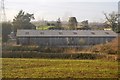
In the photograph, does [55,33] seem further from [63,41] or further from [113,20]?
[113,20]

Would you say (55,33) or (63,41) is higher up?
(55,33)

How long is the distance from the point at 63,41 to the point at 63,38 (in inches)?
17.7

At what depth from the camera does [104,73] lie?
12.6m

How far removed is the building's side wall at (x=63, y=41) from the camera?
40.7 meters

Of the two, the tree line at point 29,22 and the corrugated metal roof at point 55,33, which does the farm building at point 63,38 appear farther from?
the tree line at point 29,22

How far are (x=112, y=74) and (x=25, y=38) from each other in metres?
29.4

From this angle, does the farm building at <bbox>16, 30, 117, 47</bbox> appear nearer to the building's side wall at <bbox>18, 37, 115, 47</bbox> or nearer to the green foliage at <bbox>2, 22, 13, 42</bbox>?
the building's side wall at <bbox>18, 37, 115, 47</bbox>

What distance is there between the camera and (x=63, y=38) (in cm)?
4181

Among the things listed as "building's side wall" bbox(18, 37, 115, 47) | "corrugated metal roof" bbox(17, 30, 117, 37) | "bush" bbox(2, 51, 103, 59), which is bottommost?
"bush" bbox(2, 51, 103, 59)

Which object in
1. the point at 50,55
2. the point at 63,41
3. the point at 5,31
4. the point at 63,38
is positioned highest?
the point at 5,31

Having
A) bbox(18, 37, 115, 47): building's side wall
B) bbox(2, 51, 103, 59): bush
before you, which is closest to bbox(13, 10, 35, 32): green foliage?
bbox(18, 37, 115, 47): building's side wall

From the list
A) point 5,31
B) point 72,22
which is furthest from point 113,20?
point 5,31

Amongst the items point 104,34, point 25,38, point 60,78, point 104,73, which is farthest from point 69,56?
point 104,34

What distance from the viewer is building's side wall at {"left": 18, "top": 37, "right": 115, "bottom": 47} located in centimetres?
4072
